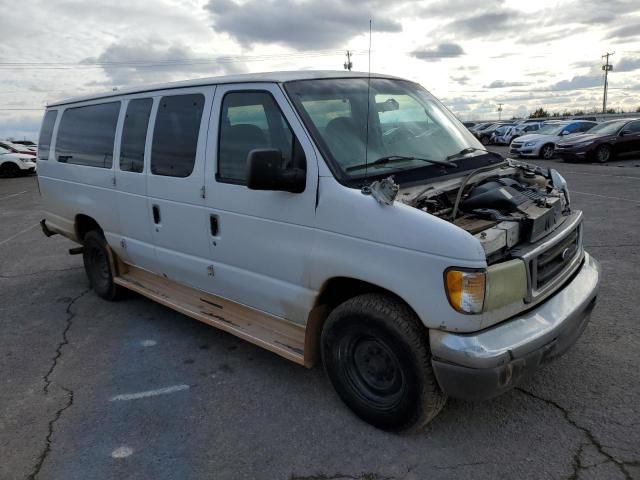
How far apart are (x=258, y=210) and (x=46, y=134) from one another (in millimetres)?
3961

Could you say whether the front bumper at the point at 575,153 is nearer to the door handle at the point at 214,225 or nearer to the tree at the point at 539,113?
the door handle at the point at 214,225

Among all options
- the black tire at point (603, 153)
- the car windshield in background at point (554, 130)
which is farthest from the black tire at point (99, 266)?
the car windshield in background at point (554, 130)

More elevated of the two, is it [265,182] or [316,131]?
[316,131]

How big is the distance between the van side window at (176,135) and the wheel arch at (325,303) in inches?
58.4

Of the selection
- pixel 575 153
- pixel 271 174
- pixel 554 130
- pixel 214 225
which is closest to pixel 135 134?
pixel 214 225

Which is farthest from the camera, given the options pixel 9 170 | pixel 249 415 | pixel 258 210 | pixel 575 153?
pixel 9 170

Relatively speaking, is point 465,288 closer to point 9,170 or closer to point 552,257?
point 552,257

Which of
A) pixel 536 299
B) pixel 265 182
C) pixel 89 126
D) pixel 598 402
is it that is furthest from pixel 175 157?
pixel 598 402

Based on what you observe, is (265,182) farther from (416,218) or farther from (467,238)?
(467,238)

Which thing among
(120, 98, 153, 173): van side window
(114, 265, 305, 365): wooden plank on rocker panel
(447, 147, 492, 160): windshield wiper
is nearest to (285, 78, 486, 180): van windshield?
(447, 147, 492, 160): windshield wiper

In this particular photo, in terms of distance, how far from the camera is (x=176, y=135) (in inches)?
167

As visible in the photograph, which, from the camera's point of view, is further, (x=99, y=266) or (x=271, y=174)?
(x=99, y=266)

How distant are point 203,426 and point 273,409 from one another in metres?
0.45

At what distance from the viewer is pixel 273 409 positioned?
11.5 ft
